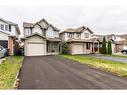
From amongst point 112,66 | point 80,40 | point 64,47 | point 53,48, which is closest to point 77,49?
point 80,40

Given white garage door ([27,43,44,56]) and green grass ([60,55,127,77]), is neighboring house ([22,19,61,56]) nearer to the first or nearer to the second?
white garage door ([27,43,44,56])

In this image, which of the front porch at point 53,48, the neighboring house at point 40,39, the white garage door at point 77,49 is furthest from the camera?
the white garage door at point 77,49

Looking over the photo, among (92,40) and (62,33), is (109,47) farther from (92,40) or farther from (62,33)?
(62,33)

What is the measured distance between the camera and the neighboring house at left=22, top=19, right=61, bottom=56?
32.1 m

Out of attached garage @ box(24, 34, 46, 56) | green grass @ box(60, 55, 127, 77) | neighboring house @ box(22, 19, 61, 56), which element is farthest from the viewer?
neighboring house @ box(22, 19, 61, 56)

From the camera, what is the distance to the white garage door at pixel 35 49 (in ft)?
105

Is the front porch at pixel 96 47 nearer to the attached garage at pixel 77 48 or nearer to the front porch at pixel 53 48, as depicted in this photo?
the attached garage at pixel 77 48

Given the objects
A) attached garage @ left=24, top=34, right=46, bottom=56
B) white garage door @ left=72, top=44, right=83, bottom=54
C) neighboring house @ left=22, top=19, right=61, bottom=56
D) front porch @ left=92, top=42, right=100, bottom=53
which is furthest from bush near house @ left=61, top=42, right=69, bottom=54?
front porch @ left=92, top=42, right=100, bottom=53

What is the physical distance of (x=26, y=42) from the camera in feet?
104

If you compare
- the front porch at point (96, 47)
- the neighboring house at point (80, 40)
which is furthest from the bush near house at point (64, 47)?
the front porch at point (96, 47)

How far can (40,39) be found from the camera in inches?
1316
